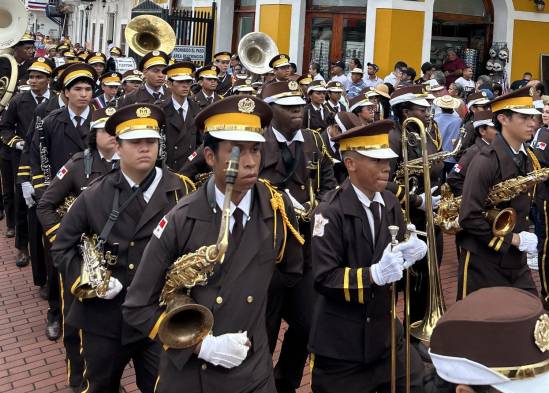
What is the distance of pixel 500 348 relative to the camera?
211 cm

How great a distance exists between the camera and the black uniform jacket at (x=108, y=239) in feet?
14.7

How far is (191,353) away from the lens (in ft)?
11.2

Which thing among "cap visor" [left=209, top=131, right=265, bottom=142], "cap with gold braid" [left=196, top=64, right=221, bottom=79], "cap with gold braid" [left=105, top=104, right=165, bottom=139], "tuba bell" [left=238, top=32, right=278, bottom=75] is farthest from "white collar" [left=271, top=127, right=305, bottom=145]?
"tuba bell" [left=238, top=32, right=278, bottom=75]

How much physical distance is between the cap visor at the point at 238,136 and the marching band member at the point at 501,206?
101 inches

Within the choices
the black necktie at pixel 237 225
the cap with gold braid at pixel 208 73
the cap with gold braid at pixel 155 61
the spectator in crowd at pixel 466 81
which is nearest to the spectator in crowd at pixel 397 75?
the spectator in crowd at pixel 466 81

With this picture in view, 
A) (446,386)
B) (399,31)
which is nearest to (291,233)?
(446,386)

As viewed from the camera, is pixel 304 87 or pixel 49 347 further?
pixel 304 87

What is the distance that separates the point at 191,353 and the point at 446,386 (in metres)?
1.44

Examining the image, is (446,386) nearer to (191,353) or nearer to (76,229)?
(191,353)

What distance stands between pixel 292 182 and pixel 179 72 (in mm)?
3984

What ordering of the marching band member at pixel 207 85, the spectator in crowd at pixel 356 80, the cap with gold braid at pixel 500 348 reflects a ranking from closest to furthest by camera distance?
1. the cap with gold braid at pixel 500 348
2. the marching band member at pixel 207 85
3. the spectator in crowd at pixel 356 80

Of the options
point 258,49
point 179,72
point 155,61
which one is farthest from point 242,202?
point 258,49

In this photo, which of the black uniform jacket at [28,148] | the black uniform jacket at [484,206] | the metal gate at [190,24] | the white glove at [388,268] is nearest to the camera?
the white glove at [388,268]

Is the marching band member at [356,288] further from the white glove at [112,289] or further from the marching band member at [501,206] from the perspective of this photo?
the marching band member at [501,206]
